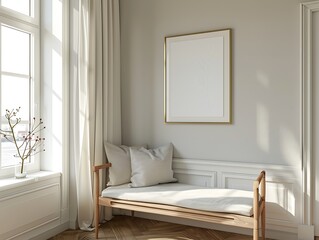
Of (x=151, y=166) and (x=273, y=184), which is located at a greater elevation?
(x=151, y=166)

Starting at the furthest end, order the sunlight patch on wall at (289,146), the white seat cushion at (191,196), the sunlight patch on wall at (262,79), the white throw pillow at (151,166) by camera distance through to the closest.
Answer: the white throw pillow at (151,166)
the sunlight patch on wall at (262,79)
the sunlight patch on wall at (289,146)
the white seat cushion at (191,196)

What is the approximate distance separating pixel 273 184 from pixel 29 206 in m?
2.33

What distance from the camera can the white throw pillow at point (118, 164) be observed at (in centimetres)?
315

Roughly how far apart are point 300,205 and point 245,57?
5.06 ft

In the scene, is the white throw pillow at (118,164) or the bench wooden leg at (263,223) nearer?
the bench wooden leg at (263,223)

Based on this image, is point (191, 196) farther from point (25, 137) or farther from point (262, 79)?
point (25, 137)

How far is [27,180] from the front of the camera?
268 centimetres

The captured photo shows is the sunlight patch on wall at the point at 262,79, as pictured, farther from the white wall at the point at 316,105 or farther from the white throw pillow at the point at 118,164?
the white throw pillow at the point at 118,164

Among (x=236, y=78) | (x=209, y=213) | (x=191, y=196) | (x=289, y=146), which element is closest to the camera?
(x=209, y=213)

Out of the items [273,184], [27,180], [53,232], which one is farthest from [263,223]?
[27,180]

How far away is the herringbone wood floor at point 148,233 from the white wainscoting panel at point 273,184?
0.37 metres

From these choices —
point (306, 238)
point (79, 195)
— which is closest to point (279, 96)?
point (306, 238)

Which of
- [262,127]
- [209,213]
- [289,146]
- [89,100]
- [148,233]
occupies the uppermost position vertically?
[89,100]

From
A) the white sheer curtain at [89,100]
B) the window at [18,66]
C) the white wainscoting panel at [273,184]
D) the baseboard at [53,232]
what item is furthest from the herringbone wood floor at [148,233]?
the window at [18,66]
